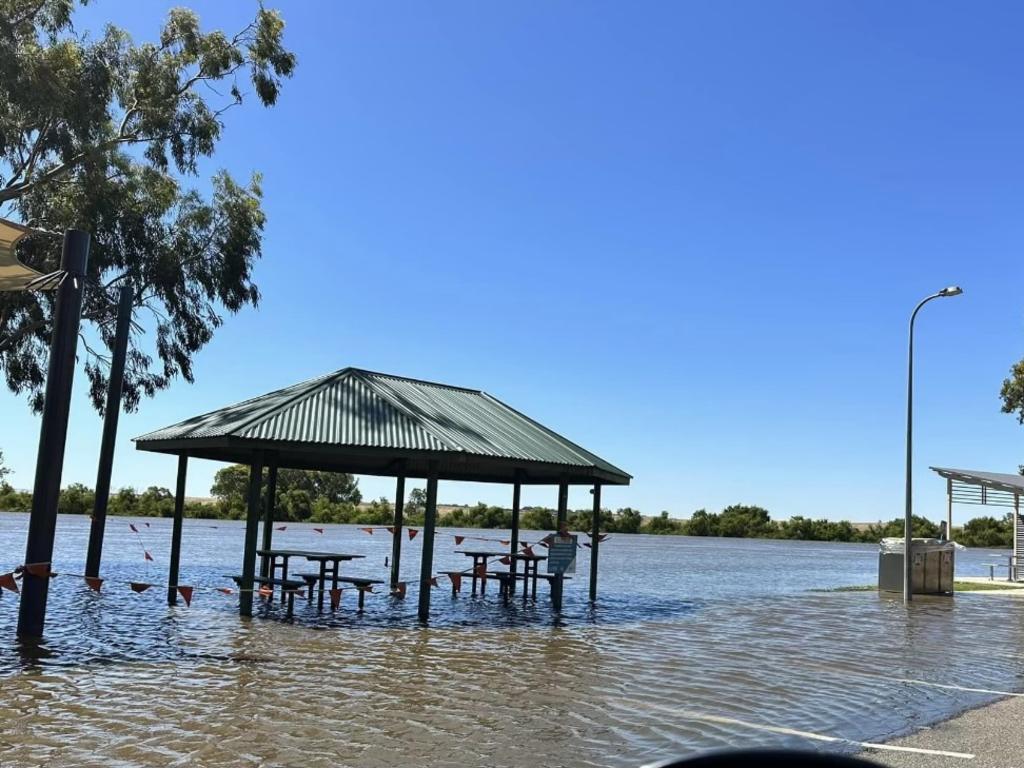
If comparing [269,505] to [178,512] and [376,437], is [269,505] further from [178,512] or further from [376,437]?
[376,437]

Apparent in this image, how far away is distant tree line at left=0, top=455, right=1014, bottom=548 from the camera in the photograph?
84188 mm

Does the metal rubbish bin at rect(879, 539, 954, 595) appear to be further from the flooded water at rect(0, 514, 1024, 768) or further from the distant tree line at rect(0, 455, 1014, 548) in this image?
the distant tree line at rect(0, 455, 1014, 548)

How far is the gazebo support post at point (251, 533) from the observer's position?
46.1 ft

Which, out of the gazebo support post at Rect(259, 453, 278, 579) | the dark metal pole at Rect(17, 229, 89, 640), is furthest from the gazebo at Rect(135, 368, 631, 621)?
the dark metal pole at Rect(17, 229, 89, 640)

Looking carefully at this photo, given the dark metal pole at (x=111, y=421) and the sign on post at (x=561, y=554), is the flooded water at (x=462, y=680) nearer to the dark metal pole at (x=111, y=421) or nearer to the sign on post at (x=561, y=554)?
the sign on post at (x=561, y=554)

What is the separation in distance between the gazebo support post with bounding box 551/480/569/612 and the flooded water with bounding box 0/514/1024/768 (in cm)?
28

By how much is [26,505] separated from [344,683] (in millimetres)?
97339

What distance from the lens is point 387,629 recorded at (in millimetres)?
14086

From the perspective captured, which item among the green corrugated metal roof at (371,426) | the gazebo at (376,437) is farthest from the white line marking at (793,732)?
the green corrugated metal roof at (371,426)

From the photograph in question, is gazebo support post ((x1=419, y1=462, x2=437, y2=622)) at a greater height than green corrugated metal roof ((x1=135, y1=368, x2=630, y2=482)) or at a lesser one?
lesser

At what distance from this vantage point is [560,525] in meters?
18.0

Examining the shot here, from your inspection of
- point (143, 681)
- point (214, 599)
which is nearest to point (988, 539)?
point (214, 599)

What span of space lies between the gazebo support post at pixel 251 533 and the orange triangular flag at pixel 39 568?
11.1 feet

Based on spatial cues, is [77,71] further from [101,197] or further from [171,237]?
[171,237]
